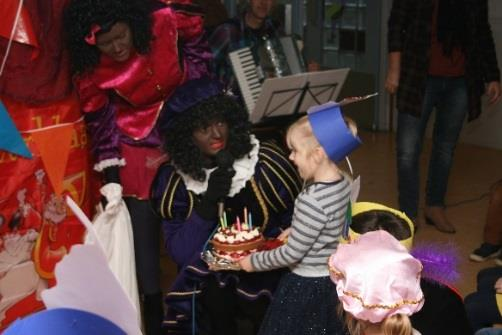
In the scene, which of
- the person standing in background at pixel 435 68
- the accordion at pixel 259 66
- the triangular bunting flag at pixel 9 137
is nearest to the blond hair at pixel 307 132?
the triangular bunting flag at pixel 9 137

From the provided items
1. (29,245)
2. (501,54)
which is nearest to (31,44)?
(29,245)

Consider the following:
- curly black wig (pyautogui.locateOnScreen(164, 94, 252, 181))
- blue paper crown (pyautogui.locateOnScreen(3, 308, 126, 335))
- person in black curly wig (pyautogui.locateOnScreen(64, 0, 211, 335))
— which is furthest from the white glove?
blue paper crown (pyautogui.locateOnScreen(3, 308, 126, 335))

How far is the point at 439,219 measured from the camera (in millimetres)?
3865

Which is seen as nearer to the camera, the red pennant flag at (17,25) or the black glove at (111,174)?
the red pennant flag at (17,25)

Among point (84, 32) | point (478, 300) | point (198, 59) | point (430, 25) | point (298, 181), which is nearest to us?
point (478, 300)

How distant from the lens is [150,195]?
2670mm

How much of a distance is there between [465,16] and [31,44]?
206 centimetres

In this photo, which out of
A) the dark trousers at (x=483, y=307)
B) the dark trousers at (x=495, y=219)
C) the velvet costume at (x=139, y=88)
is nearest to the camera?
the dark trousers at (x=483, y=307)

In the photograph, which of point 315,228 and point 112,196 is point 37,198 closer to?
point 112,196

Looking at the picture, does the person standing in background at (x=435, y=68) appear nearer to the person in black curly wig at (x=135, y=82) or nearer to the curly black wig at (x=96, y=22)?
the person in black curly wig at (x=135, y=82)

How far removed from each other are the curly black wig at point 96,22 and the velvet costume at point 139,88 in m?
0.04

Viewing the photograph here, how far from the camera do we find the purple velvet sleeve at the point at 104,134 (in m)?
2.63

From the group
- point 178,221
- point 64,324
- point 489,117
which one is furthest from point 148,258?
point 489,117

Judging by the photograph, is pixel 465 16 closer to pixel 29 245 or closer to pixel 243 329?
pixel 243 329
